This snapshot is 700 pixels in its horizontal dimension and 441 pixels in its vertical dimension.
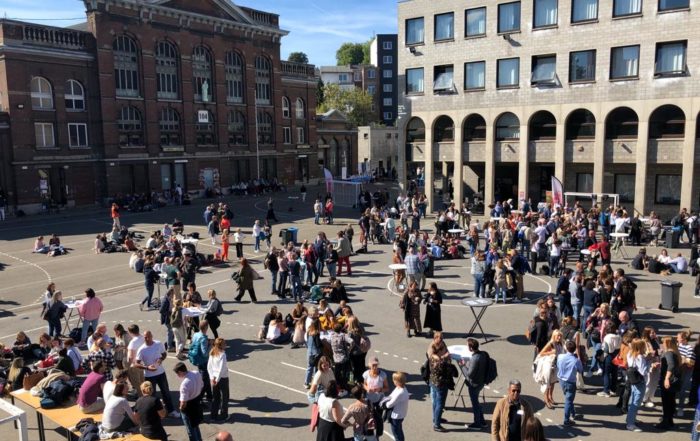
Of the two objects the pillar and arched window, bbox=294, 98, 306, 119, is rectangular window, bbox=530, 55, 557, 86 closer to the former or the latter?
the pillar

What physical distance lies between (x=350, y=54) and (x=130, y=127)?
340 ft

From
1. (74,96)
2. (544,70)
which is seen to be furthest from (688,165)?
(74,96)

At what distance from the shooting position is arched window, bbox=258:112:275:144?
218 ft

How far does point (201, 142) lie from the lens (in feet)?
197

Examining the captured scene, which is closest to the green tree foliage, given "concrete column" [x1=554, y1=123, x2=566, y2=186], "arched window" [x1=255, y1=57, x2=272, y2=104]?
"arched window" [x1=255, y1=57, x2=272, y2=104]

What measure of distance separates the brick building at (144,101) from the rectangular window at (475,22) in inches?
1111

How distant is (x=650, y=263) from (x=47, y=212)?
140 feet

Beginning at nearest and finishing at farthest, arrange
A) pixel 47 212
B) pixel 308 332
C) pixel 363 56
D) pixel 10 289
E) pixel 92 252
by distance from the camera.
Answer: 1. pixel 308 332
2. pixel 10 289
3. pixel 92 252
4. pixel 47 212
5. pixel 363 56

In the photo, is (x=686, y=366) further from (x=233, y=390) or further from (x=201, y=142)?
(x=201, y=142)

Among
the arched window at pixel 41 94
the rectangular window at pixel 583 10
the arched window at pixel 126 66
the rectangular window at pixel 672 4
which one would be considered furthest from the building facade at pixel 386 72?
the rectangular window at pixel 672 4

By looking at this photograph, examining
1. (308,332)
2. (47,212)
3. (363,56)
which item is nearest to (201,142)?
(47,212)

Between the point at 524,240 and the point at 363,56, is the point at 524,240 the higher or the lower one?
the lower one

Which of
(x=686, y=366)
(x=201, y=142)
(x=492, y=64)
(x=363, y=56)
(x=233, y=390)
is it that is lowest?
(x=233, y=390)

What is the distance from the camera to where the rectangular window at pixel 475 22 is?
40.3m
